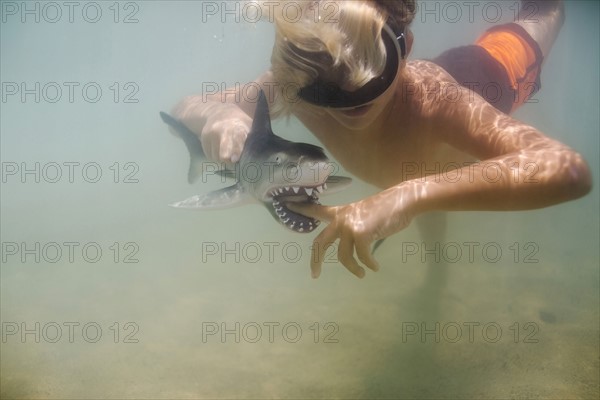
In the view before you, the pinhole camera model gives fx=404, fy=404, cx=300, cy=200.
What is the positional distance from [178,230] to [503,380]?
37.6ft

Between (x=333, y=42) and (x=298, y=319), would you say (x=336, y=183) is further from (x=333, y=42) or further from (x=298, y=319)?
(x=298, y=319)

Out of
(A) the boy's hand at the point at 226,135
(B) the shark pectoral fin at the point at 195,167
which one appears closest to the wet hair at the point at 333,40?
(A) the boy's hand at the point at 226,135

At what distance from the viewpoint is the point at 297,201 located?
202 centimetres

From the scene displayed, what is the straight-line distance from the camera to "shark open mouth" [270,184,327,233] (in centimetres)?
201

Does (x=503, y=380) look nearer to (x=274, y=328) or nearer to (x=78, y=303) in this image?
(x=274, y=328)

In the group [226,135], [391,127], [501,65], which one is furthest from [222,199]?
[501,65]

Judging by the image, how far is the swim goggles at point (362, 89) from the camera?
2.06 m

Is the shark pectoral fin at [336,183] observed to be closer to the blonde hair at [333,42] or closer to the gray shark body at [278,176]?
the gray shark body at [278,176]

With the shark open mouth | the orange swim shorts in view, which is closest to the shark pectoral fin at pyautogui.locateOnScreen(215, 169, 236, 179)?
the shark open mouth

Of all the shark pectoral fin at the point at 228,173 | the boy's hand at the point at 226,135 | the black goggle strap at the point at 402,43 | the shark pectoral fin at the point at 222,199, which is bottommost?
the shark pectoral fin at the point at 222,199

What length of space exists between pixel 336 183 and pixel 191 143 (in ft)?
5.75

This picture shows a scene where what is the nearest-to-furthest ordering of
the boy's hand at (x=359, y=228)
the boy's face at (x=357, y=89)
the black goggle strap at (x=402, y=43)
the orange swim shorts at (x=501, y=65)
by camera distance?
the boy's hand at (x=359, y=228) < the boy's face at (x=357, y=89) < the black goggle strap at (x=402, y=43) < the orange swim shorts at (x=501, y=65)

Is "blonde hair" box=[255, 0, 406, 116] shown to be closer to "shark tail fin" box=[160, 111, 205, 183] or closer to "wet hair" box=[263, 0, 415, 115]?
"wet hair" box=[263, 0, 415, 115]

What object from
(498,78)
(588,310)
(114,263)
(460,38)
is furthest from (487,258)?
(460,38)
